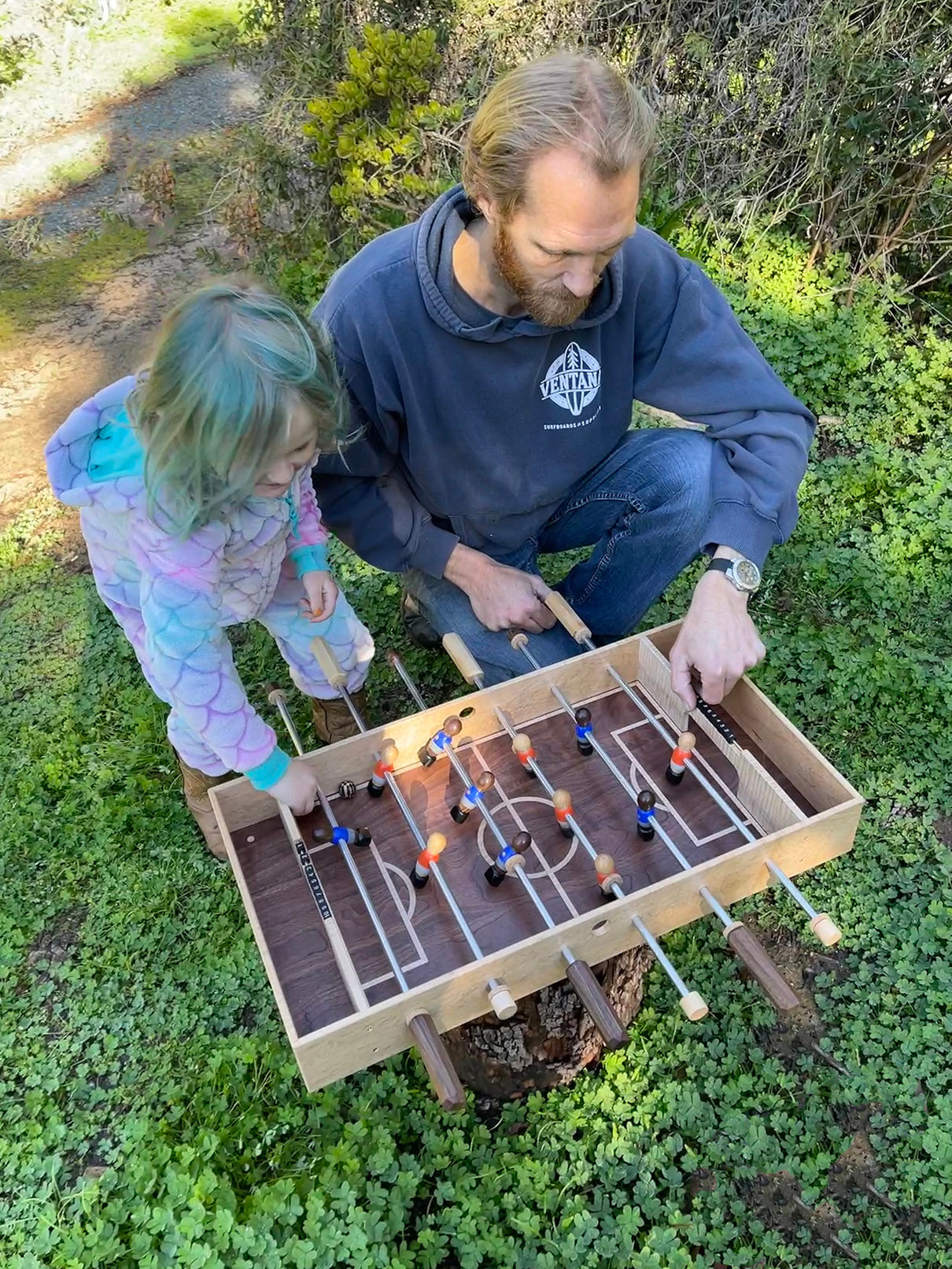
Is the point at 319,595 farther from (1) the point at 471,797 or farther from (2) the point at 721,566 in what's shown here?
(2) the point at 721,566

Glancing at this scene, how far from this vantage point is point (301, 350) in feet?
6.69

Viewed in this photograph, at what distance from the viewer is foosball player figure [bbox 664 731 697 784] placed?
7.58 feet

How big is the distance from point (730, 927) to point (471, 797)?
628 mm

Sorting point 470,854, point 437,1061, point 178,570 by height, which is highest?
point 178,570

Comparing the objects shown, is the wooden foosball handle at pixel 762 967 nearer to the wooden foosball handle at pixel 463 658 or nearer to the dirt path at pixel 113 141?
the wooden foosball handle at pixel 463 658

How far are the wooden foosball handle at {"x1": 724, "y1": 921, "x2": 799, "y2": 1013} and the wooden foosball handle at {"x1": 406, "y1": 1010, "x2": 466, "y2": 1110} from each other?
62 centimetres

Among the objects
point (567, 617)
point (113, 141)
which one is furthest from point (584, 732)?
point (113, 141)

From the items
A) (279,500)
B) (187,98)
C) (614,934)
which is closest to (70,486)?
(279,500)

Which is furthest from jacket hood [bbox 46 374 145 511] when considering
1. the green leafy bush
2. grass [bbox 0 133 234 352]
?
grass [bbox 0 133 234 352]

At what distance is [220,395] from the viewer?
193cm

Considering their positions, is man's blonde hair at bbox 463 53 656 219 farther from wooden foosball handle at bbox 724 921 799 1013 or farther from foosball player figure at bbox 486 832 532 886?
wooden foosball handle at bbox 724 921 799 1013

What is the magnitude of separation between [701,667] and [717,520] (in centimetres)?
49

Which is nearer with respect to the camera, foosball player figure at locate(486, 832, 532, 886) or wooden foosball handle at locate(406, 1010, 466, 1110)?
wooden foosball handle at locate(406, 1010, 466, 1110)

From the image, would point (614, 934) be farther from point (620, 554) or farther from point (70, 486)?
point (70, 486)
